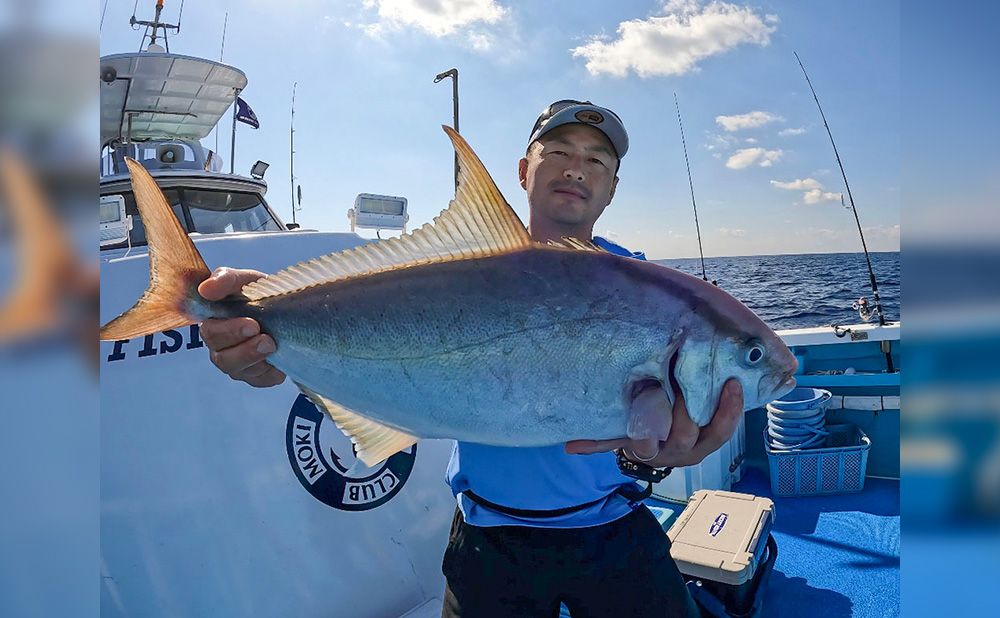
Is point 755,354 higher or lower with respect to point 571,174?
lower

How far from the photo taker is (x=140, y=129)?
6.57 meters

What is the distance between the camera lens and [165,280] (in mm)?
1558

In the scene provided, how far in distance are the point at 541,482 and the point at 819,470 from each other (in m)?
4.36

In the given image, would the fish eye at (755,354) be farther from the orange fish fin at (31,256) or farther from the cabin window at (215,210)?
the cabin window at (215,210)

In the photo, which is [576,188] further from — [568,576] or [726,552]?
[726,552]

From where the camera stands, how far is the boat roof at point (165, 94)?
217 inches

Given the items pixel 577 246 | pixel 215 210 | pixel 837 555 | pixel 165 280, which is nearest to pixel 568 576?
pixel 577 246

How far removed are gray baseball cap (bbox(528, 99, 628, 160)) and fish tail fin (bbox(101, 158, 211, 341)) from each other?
1281mm

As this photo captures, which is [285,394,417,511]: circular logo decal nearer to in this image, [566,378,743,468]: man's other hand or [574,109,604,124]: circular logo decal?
[566,378,743,468]: man's other hand

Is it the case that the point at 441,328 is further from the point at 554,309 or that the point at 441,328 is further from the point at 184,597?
the point at 184,597

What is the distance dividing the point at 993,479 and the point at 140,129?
7820mm

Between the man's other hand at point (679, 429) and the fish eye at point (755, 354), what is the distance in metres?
0.06

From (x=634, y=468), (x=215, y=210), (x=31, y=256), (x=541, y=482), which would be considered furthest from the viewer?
(x=215, y=210)

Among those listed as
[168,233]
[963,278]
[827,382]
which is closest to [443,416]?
[168,233]
